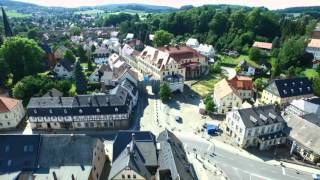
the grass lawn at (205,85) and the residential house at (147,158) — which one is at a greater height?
the residential house at (147,158)

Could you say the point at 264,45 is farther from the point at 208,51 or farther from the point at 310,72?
the point at 310,72

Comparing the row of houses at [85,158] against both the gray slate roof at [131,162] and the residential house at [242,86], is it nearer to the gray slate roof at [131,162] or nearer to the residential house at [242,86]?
the gray slate roof at [131,162]

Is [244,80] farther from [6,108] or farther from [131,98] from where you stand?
[6,108]

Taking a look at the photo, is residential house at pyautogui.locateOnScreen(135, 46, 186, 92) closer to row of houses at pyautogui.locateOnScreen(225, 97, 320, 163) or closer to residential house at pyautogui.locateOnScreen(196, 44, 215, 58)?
row of houses at pyautogui.locateOnScreen(225, 97, 320, 163)

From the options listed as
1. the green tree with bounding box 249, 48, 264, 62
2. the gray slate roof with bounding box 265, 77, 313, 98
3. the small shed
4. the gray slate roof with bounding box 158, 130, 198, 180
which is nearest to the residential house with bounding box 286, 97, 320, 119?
the gray slate roof with bounding box 265, 77, 313, 98

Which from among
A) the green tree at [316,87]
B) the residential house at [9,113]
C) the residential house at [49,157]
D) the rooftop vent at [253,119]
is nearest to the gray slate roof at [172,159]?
the residential house at [49,157]

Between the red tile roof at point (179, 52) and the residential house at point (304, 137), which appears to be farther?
the red tile roof at point (179, 52)

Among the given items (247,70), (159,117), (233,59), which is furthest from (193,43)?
(159,117)
